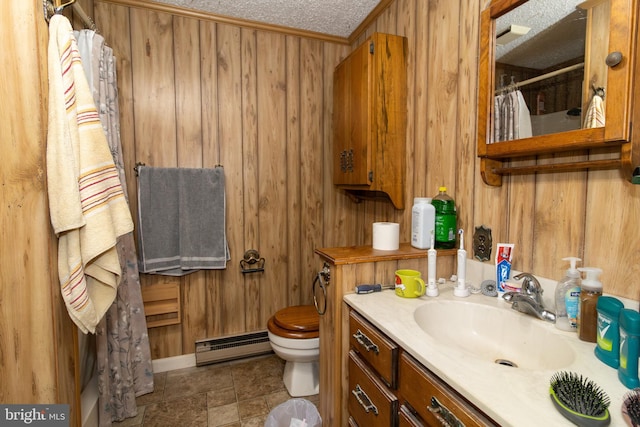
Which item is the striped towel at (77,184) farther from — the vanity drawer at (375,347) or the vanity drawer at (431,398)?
the vanity drawer at (431,398)

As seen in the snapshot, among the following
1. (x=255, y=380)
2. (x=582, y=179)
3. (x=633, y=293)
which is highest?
(x=582, y=179)

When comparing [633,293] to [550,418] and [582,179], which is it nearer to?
[582,179]

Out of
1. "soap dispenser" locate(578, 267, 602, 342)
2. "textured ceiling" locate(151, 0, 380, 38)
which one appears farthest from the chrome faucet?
"textured ceiling" locate(151, 0, 380, 38)

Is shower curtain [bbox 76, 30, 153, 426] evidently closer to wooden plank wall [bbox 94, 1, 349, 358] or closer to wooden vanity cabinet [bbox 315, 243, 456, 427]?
wooden plank wall [bbox 94, 1, 349, 358]

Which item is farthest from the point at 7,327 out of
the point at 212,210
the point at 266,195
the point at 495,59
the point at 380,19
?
the point at 380,19

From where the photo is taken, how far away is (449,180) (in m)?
1.53

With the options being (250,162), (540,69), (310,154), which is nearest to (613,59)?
(540,69)

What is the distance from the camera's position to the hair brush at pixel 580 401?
1.81ft

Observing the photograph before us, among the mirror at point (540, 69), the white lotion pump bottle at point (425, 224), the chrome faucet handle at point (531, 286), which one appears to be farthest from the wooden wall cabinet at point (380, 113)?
the chrome faucet handle at point (531, 286)

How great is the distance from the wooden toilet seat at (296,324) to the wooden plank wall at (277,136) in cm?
44

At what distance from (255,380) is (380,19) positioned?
2486mm

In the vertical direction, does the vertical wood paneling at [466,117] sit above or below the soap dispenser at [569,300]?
above

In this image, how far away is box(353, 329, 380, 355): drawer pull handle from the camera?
3.44ft

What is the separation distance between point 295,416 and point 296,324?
18.4 inches
